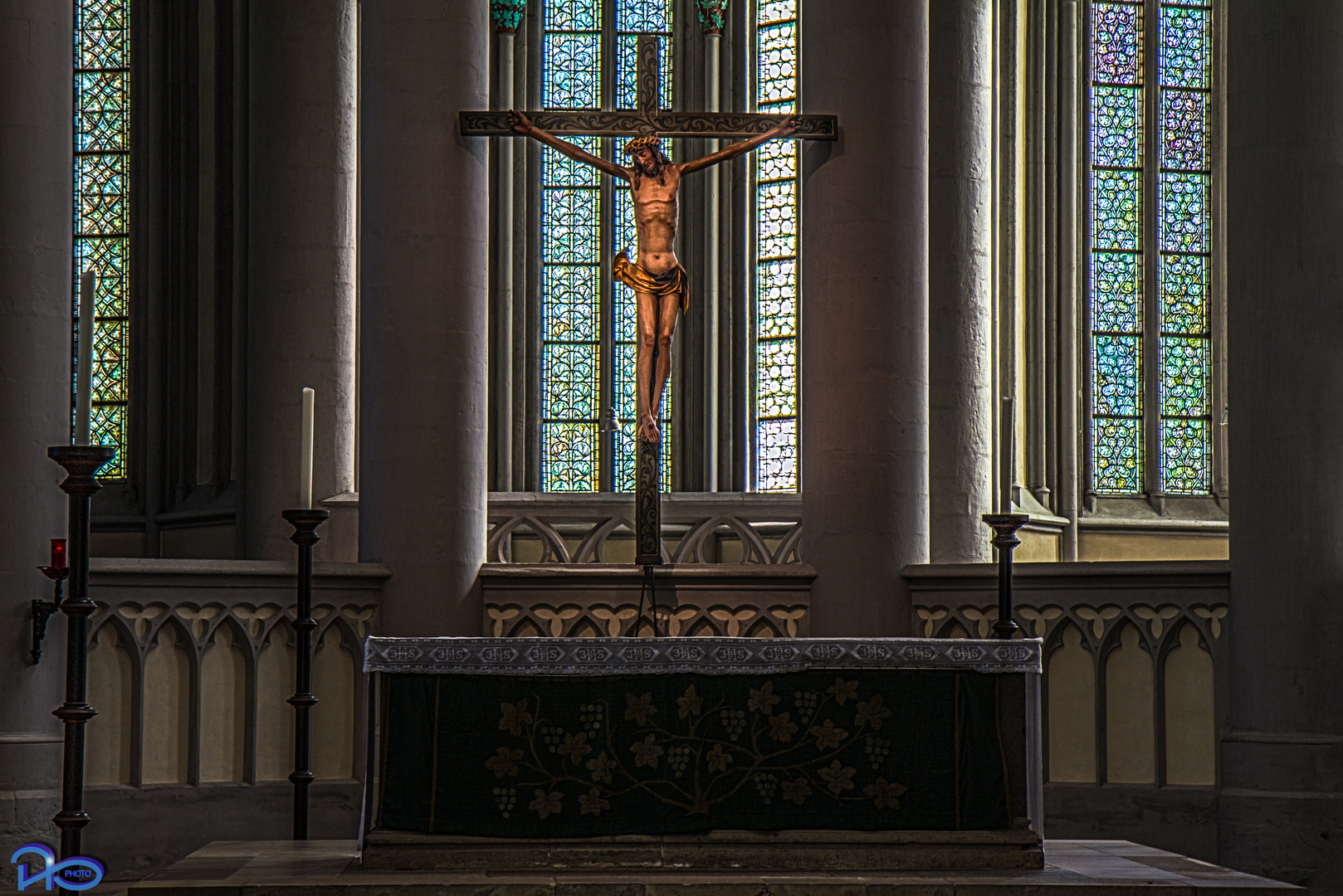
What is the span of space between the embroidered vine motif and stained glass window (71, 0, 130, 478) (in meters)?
8.77

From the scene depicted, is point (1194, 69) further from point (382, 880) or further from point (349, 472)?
point (382, 880)

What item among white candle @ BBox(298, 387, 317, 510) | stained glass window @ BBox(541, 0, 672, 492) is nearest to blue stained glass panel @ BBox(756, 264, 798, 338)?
stained glass window @ BBox(541, 0, 672, 492)

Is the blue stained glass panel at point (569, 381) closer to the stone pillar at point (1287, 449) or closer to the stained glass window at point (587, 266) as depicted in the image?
the stained glass window at point (587, 266)

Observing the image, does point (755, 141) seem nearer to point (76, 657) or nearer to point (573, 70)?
point (76, 657)

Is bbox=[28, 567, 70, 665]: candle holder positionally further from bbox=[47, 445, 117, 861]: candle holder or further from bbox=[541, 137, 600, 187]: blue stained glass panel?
bbox=[541, 137, 600, 187]: blue stained glass panel

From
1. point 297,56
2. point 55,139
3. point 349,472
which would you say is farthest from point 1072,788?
point 297,56

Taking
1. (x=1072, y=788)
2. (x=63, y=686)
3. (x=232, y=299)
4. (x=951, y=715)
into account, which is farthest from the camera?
(x=232, y=299)

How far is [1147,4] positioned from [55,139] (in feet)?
34.4

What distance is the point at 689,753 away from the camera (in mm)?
6516

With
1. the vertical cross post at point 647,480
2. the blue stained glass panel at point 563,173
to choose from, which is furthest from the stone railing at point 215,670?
the blue stained glass panel at point 563,173

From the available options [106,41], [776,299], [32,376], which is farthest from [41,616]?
[776,299]

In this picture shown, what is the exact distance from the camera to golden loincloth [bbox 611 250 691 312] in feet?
29.5

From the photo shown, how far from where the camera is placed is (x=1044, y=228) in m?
15.0

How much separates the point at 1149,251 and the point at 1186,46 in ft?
6.47
